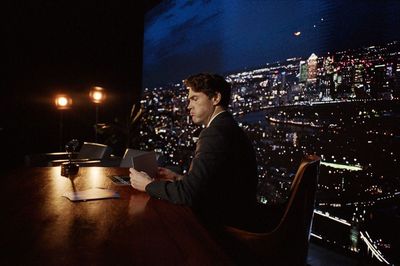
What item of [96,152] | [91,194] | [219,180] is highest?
[219,180]

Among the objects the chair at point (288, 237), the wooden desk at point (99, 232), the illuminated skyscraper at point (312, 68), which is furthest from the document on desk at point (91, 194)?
the illuminated skyscraper at point (312, 68)

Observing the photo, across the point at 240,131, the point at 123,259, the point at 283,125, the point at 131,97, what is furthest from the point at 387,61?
the point at 131,97

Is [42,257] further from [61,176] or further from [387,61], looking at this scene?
A: [387,61]

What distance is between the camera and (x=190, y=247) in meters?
0.93

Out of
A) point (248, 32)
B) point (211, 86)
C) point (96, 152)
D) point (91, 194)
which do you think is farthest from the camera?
point (96, 152)

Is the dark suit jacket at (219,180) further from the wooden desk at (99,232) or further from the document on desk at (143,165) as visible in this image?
the document on desk at (143,165)

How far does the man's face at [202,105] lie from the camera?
5.49ft

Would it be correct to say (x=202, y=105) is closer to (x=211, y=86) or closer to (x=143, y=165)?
(x=211, y=86)

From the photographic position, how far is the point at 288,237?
4.60 ft

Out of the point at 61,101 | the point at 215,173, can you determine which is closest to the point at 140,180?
the point at 215,173

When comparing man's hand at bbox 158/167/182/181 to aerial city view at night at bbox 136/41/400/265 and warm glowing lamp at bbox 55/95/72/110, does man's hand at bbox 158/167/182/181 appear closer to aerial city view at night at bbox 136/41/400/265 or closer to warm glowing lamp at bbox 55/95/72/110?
aerial city view at night at bbox 136/41/400/265

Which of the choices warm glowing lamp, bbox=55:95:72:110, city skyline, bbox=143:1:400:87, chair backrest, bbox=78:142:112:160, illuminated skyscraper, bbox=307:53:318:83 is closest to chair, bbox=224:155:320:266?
city skyline, bbox=143:1:400:87

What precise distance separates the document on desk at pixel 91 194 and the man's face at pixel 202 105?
0.55 meters

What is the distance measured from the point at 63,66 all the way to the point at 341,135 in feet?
17.6
